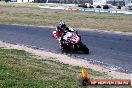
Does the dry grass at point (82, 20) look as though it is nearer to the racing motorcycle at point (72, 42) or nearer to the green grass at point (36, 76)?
the racing motorcycle at point (72, 42)

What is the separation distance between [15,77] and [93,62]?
6.85 metres

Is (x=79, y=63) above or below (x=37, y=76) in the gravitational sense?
below

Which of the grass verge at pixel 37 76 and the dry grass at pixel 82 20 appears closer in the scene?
the grass verge at pixel 37 76

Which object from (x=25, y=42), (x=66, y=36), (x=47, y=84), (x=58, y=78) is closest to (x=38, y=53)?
(x=66, y=36)

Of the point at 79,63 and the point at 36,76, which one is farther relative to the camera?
the point at 79,63

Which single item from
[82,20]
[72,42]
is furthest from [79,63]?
[82,20]

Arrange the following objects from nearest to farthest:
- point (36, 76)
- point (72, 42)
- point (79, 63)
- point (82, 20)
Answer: point (36, 76) < point (79, 63) < point (72, 42) < point (82, 20)

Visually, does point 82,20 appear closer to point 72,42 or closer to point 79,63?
point 72,42

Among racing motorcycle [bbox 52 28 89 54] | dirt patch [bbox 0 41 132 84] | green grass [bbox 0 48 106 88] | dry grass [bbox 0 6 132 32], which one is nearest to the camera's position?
green grass [bbox 0 48 106 88]

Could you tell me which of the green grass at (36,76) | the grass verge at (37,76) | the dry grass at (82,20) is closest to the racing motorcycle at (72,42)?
the grass verge at (37,76)

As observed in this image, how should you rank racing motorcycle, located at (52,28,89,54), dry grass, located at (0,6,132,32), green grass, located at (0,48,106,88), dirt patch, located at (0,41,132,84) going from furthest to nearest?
dry grass, located at (0,6,132,32), racing motorcycle, located at (52,28,89,54), dirt patch, located at (0,41,132,84), green grass, located at (0,48,106,88)

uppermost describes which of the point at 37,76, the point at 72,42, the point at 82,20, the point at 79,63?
the point at 37,76

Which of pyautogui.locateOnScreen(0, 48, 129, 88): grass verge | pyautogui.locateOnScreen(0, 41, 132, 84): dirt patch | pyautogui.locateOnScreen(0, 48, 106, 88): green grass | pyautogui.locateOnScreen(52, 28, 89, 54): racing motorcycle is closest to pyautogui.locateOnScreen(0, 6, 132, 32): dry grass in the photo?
pyautogui.locateOnScreen(52, 28, 89, 54): racing motorcycle

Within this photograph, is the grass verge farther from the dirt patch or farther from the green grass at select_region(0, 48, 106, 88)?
the dirt patch
